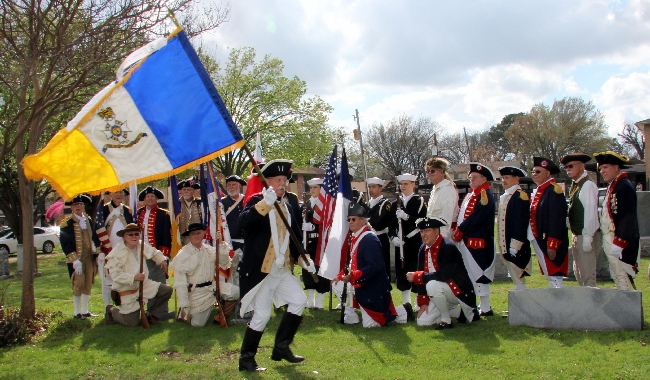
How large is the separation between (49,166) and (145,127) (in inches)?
35.5

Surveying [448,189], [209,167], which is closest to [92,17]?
[209,167]

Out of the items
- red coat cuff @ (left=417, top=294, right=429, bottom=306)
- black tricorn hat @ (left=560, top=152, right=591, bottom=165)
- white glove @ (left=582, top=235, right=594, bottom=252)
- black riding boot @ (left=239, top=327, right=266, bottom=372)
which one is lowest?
black riding boot @ (left=239, top=327, right=266, bottom=372)

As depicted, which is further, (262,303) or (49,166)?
(262,303)

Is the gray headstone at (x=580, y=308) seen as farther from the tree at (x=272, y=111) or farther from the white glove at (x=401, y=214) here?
the tree at (x=272, y=111)

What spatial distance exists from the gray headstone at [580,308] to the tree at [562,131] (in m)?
49.4

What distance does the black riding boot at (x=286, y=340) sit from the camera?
5977 mm

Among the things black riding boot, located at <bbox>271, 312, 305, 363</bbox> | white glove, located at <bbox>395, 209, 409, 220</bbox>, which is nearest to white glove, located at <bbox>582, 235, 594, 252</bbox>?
white glove, located at <bbox>395, 209, 409, 220</bbox>

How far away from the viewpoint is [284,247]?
609 centimetres

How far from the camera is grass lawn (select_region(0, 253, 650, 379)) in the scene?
5504mm

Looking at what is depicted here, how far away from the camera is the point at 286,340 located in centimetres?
599

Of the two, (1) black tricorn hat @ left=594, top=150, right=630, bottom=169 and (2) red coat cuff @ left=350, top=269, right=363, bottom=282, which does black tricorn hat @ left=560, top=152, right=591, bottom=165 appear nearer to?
(1) black tricorn hat @ left=594, top=150, right=630, bottom=169

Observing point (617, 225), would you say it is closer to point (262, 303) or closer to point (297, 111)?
point (262, 303)

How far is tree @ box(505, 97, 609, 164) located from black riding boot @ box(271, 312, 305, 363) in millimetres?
51096

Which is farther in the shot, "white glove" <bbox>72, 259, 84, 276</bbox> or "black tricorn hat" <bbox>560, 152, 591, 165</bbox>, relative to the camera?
"white glove" <bbox>72, 259, 84, 276</bbox>
